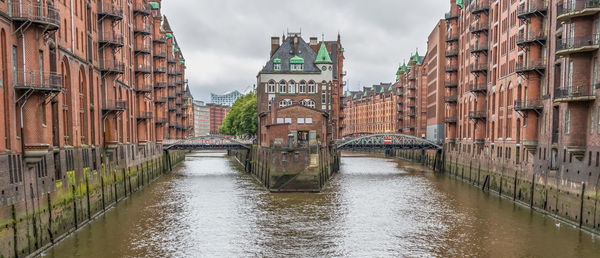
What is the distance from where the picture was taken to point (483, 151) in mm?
47562

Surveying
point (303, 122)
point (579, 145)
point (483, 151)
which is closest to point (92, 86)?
point (303, 122)

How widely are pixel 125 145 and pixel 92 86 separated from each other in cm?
1021

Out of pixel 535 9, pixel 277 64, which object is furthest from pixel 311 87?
pixel 535 9

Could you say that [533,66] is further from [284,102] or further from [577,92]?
[284,102]

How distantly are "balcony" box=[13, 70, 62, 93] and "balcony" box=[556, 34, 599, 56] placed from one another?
27650mm

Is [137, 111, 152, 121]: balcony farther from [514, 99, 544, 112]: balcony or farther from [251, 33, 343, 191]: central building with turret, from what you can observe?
[514, 99, 544, 112]: balcony

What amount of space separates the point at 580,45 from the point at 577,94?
282cm

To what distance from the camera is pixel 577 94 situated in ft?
87.4

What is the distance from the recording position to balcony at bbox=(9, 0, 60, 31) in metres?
19.6

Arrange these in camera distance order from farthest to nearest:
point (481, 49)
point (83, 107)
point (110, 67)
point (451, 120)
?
point (451, 120)
point (481, 49)
point (110, 67)
point (83, 107)

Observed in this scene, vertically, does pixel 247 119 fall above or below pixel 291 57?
below

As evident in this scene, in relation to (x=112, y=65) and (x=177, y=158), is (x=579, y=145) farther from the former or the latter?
(x=177, y=158)

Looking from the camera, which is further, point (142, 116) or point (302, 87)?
point (302, 87)

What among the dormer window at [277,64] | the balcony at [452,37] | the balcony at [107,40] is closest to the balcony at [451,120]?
the balcony at [452,37]
